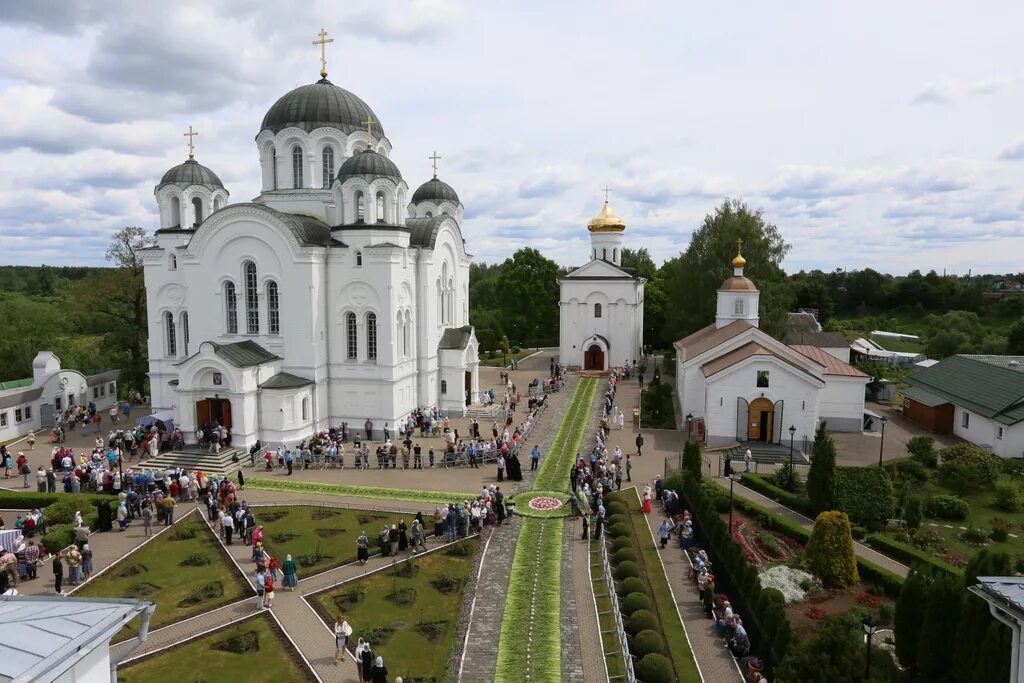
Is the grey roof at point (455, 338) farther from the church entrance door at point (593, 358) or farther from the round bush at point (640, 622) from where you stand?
the round bush at point (640, 622)

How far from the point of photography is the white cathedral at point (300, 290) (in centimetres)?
2842

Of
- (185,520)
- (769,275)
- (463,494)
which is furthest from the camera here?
(769,275)

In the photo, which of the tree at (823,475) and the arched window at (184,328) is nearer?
the tree at (823,475)

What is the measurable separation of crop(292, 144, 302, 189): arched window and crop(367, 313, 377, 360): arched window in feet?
26.6

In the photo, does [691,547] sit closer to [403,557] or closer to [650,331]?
[403,557]

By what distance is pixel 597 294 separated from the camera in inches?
1972

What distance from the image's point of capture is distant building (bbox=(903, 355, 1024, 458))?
27.3 m

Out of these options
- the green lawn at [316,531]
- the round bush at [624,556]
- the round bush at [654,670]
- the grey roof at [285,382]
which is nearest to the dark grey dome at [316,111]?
the grey roof at [285,382]

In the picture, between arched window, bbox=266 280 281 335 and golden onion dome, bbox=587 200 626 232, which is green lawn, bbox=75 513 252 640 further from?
golden onion dome, bbox=587 200 626 232

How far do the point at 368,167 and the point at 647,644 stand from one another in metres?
22.5

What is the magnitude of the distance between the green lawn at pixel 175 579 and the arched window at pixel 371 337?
39.3 ft

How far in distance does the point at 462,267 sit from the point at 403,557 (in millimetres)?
22730

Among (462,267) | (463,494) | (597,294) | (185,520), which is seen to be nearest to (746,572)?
(463,494)

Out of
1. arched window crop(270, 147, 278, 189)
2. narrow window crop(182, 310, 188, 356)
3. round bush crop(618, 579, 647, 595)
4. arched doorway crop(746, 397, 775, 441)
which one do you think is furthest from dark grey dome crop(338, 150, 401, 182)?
round bush crop(618, 579, 647, 595)
